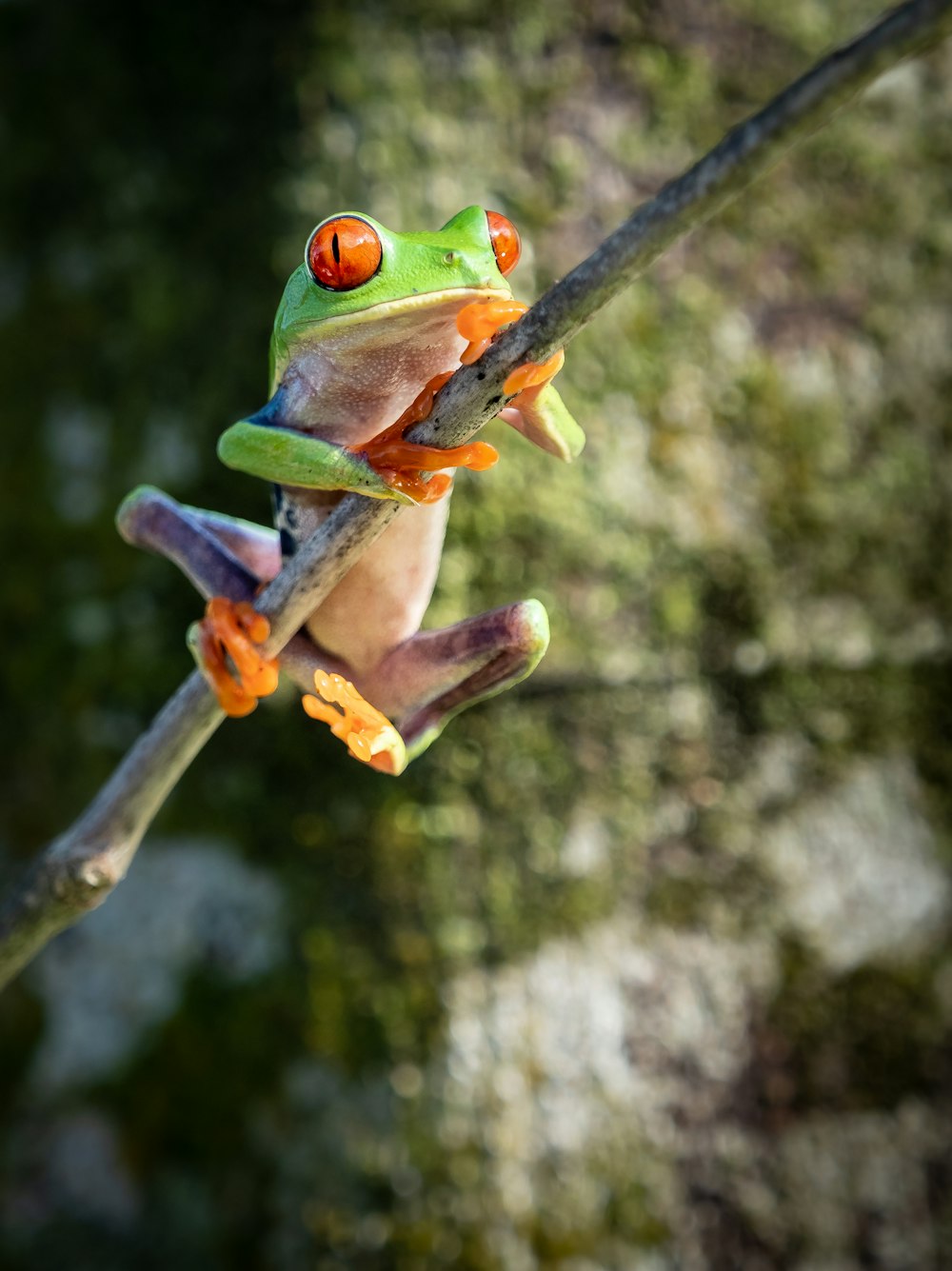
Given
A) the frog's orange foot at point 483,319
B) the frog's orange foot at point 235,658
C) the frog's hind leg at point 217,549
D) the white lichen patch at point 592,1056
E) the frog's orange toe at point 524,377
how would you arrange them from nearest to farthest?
the frog's orange toe at point 524,377, the frog's orange foot at point 483,319, the frog's orange foot at point 235,658, the frog's hind leg at point 217,549, the white lichen patch at point 592,1056

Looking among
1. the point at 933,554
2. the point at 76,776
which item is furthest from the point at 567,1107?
the point at 933,554

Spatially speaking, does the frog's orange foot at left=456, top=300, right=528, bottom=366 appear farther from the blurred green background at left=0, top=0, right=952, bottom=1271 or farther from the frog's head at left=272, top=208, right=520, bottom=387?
the blurred green background at left=0, top=0, right=952, bottom=1271

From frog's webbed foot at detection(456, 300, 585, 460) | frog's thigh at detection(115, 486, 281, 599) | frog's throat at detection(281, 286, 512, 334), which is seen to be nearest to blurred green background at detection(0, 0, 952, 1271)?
frog's thigh at detection(115, 486, 281, 599)

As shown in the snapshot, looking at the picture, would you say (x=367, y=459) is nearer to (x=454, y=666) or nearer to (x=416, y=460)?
(x=416, y=460)

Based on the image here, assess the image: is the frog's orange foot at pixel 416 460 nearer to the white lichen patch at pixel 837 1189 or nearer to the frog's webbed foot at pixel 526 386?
the frog's webbed foot at pixel 526 386

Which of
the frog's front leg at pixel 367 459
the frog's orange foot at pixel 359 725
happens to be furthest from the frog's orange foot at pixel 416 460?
the frog's orange foot at pixel 359 725

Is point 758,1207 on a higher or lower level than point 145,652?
lower

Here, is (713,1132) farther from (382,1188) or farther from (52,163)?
(52,163)
